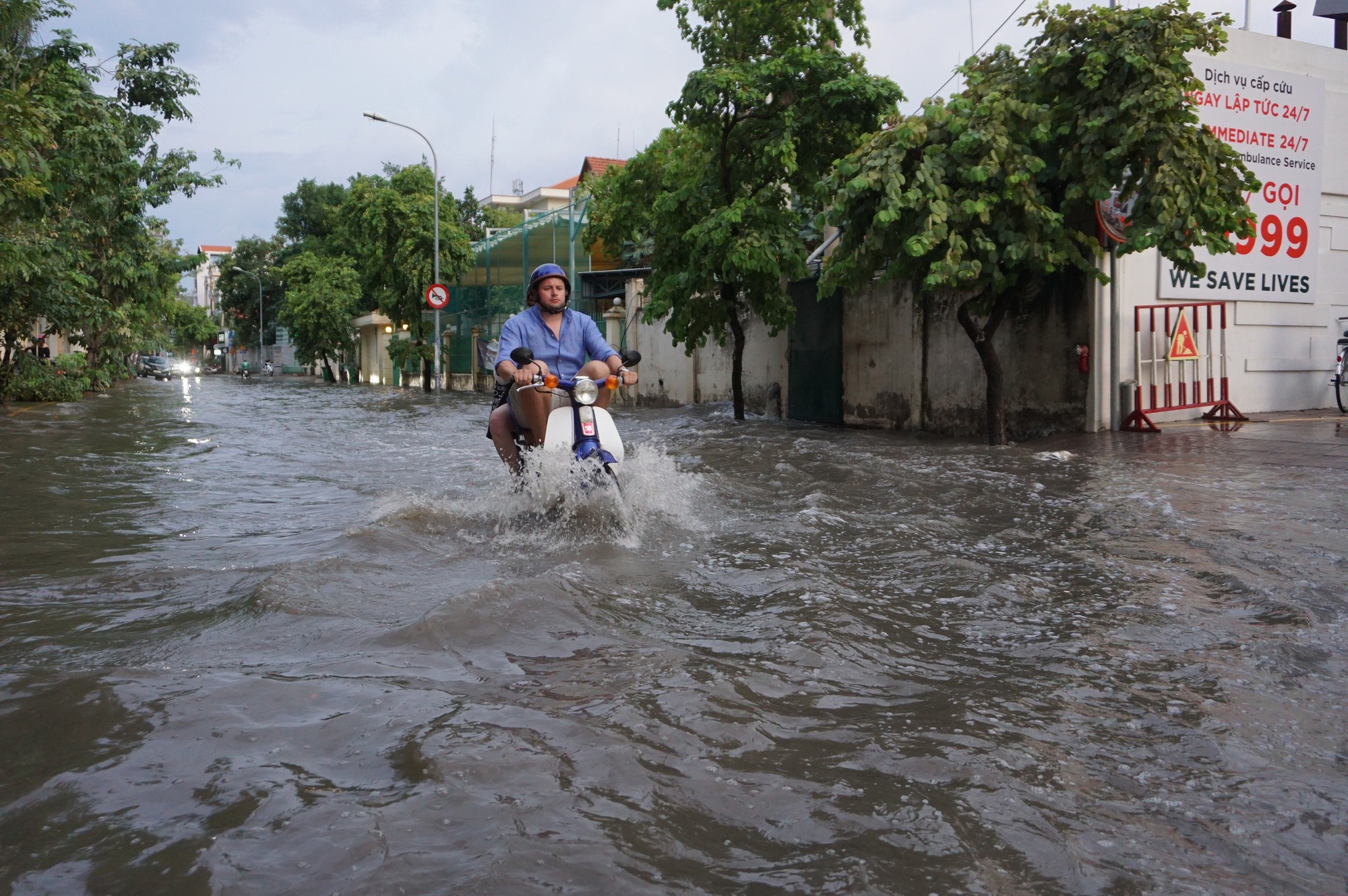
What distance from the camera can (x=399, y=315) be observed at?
36594mm

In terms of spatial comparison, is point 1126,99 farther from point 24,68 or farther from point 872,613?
point 24,68

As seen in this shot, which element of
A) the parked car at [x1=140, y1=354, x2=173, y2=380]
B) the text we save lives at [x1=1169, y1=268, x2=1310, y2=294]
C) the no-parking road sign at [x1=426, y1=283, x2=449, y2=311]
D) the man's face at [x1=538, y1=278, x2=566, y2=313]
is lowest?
the man's face at [x1=538, y1=278, x2=566, y2=313]

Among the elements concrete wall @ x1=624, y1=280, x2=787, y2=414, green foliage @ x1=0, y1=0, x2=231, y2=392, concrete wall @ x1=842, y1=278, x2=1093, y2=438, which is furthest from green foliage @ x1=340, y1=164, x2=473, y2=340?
concrete wall @ x1=842, y1=278, x2=1093, y2=438

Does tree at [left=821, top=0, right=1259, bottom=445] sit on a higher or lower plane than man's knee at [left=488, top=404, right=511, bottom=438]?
higher

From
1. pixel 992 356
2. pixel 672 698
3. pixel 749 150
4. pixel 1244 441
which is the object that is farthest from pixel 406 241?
pixel 672 698

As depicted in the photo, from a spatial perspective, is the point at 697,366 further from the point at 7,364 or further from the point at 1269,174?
the point at 7,364

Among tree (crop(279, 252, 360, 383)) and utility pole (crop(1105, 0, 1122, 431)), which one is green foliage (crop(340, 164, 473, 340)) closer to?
tree (crop(279, 252, 360, 383))

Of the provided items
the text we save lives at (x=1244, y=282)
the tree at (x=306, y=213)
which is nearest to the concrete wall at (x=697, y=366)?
the text we save lives at (x=1244, y=282)

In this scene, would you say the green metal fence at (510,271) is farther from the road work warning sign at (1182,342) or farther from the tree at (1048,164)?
the road work warning sign at (1182,342)

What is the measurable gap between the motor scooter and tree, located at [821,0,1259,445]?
4363 millimetres

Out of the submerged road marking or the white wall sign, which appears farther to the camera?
the submerged road marking

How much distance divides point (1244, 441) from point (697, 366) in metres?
11.8

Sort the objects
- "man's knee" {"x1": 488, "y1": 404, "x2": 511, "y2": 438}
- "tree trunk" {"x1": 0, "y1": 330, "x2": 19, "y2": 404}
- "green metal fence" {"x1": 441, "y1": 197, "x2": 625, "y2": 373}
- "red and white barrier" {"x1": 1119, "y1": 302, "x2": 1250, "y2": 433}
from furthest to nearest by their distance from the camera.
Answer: "green metal fence" {"x1": 441, "y1": 197, "x2": 625, "y2": 373}, "tree trunk" {"x1": 0, "y1": 330, "x2": 19, "y2": 404}, "red and white barrier" {"x1": 1119, "y1": 302, "x2": 1250, "y2": 433}, "man's knee" {"x1": 488, "y1": 404, "x2": 511, "y2": 438}

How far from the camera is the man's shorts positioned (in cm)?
589
